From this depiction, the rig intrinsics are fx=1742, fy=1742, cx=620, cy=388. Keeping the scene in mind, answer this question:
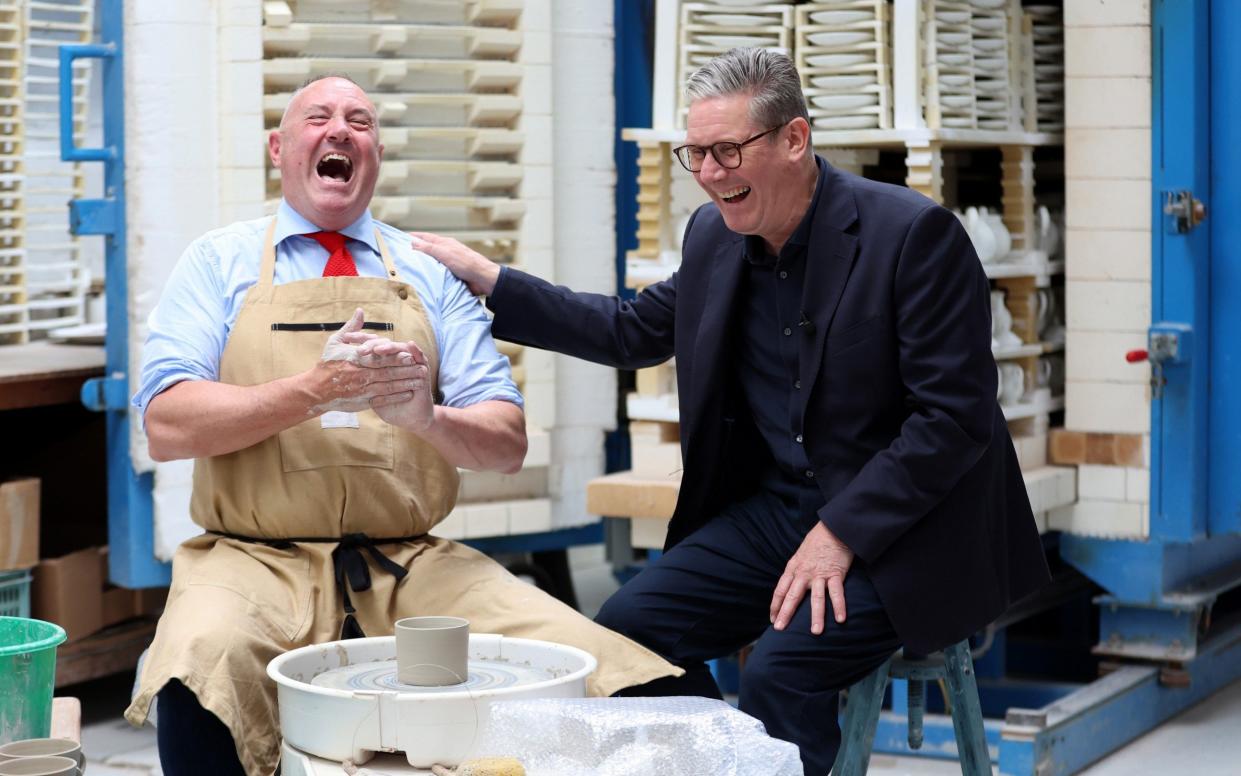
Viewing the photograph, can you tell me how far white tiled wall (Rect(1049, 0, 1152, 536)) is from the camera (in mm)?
5316

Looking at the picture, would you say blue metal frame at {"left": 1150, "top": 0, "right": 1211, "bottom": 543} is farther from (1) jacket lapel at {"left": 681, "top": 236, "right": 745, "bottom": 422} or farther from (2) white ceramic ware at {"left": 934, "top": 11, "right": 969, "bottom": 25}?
(1) jacket lapel at {"left": 681, "top": 236, "right": 745, "bottom": 422}

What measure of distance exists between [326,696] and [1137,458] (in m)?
3.36

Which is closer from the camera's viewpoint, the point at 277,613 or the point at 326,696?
the point at 326,696

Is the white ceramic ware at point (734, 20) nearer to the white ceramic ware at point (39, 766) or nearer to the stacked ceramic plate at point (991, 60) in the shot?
the stacked ceramic plate at point (991, 60)

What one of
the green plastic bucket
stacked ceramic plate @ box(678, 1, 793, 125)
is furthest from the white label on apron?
stacked ceramic plate @ box(678, 1, 793, 125)

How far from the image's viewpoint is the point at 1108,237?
17.6ft

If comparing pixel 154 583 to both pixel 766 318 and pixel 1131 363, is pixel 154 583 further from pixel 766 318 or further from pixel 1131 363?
pixel 1131 363

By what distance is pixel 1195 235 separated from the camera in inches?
207

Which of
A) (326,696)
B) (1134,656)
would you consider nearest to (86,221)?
(326,696)

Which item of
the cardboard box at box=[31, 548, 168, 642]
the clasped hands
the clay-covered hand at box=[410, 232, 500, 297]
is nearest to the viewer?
the clasped hands

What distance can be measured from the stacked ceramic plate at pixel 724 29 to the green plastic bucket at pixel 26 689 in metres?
2.98

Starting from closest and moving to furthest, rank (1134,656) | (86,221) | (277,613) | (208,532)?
(277,613) → (208,532) → (86,221) → (1134,656)

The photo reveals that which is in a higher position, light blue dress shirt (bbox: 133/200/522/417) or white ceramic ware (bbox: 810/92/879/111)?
white ceramic ware (bbox: 810/92/879/111)

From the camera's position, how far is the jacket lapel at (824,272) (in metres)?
3.45
